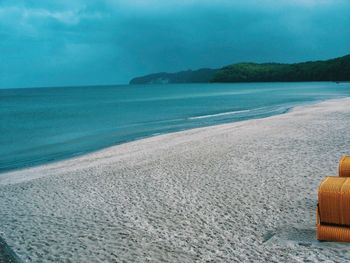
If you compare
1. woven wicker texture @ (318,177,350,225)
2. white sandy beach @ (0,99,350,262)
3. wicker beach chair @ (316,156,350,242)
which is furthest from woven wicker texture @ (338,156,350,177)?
woven wicker texture @ (318,177,350,225)

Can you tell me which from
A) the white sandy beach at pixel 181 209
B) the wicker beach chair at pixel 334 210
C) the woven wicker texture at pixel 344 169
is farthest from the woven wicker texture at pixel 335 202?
the woven wicker texture at pixel 344 169

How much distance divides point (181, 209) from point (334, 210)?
124 inches

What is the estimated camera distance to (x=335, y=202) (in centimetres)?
512

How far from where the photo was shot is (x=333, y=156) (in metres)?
11.1

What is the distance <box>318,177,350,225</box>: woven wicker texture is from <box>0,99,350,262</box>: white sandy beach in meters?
0.41

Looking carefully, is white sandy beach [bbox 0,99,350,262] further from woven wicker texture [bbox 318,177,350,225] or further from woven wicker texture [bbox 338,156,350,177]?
woven wicker texture [bbox 338,156,350,177]

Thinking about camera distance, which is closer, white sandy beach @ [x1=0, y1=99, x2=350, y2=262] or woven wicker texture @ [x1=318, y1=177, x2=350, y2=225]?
woven wicker texture @ [x1=318, y1=177, x2=350, y2=225]

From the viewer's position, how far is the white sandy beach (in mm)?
5664

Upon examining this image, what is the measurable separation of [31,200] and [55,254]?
11.9ft

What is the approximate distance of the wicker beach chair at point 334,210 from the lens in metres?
5.11

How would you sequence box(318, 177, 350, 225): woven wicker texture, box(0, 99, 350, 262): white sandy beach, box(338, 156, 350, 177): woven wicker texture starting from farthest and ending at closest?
box(338, 156, 350, 177): woven wicker texture → box(0, 99, 350, 262): white sandy beach → box(318, 177, 350, 225): woven wicker texture

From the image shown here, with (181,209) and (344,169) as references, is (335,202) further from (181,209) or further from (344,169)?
(181,209)

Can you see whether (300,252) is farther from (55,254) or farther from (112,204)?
(112,204)

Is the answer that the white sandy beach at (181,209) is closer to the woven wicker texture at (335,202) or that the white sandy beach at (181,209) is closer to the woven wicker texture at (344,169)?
the woven wicker texture at (335,202)
